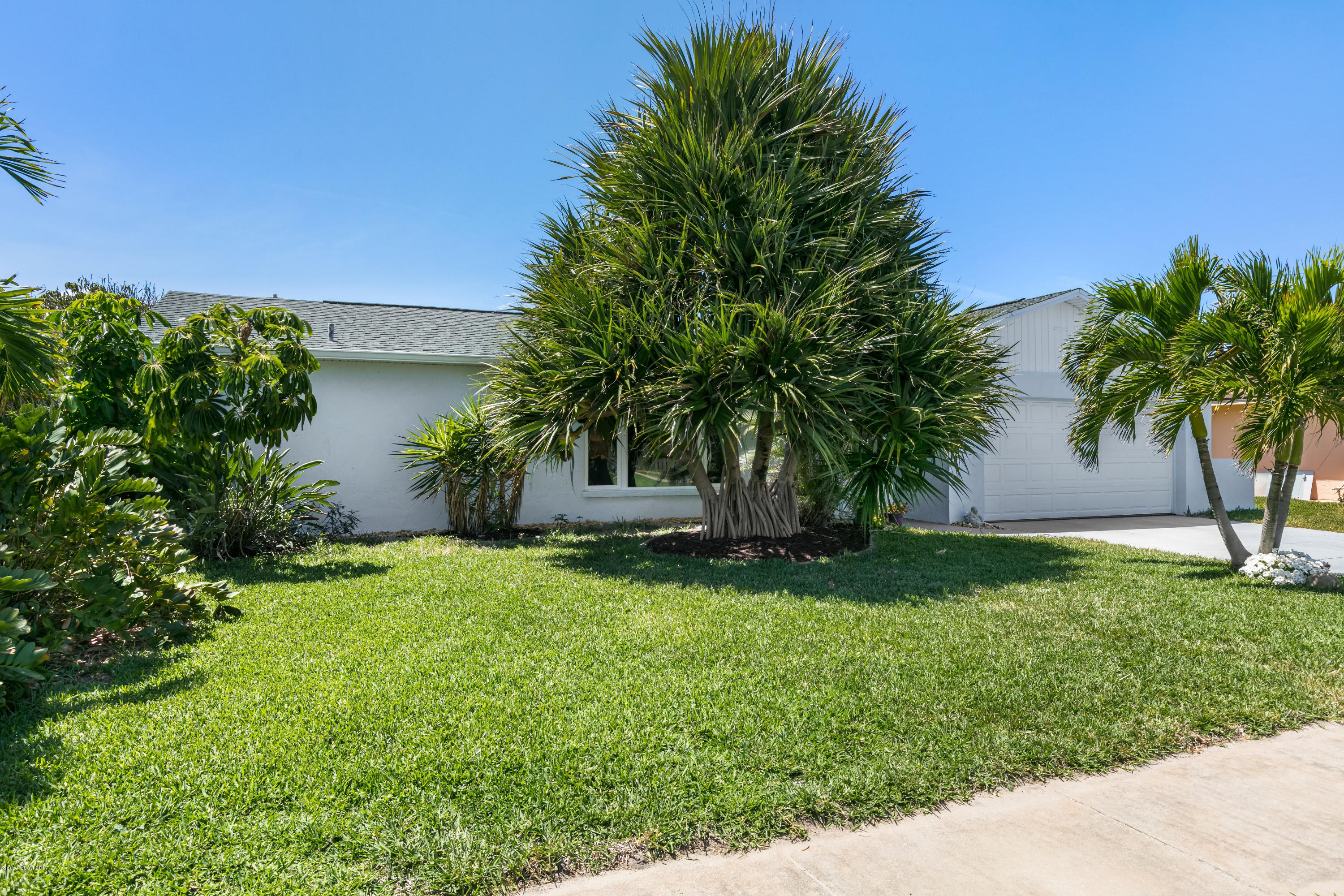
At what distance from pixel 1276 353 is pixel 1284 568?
87.3 inches

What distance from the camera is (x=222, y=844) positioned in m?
2.44

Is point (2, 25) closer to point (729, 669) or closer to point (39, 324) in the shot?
point (39, 324)

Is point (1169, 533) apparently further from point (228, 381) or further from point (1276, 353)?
point (228, 381)

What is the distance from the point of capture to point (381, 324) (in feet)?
38.0

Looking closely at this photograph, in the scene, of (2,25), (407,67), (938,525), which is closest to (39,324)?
(2,25)

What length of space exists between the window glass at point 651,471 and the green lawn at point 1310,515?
32.7 feet

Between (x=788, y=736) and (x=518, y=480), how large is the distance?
751 cm

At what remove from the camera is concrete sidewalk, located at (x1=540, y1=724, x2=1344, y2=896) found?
2.31 meters

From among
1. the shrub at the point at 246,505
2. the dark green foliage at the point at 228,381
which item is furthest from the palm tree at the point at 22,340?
the shrub at the point at 246,505

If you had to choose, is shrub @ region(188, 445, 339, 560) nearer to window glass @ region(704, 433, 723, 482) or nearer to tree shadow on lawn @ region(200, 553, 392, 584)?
tree shadow on lawn @ region(200, 553, 392, 584)

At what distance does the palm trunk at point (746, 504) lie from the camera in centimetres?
903

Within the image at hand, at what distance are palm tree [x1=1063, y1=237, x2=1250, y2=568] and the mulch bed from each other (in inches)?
118

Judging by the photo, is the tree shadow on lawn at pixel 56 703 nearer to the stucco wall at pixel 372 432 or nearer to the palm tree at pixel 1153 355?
the stucco wall at pixel 372 432

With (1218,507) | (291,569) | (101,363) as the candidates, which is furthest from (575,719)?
(1218,507)
